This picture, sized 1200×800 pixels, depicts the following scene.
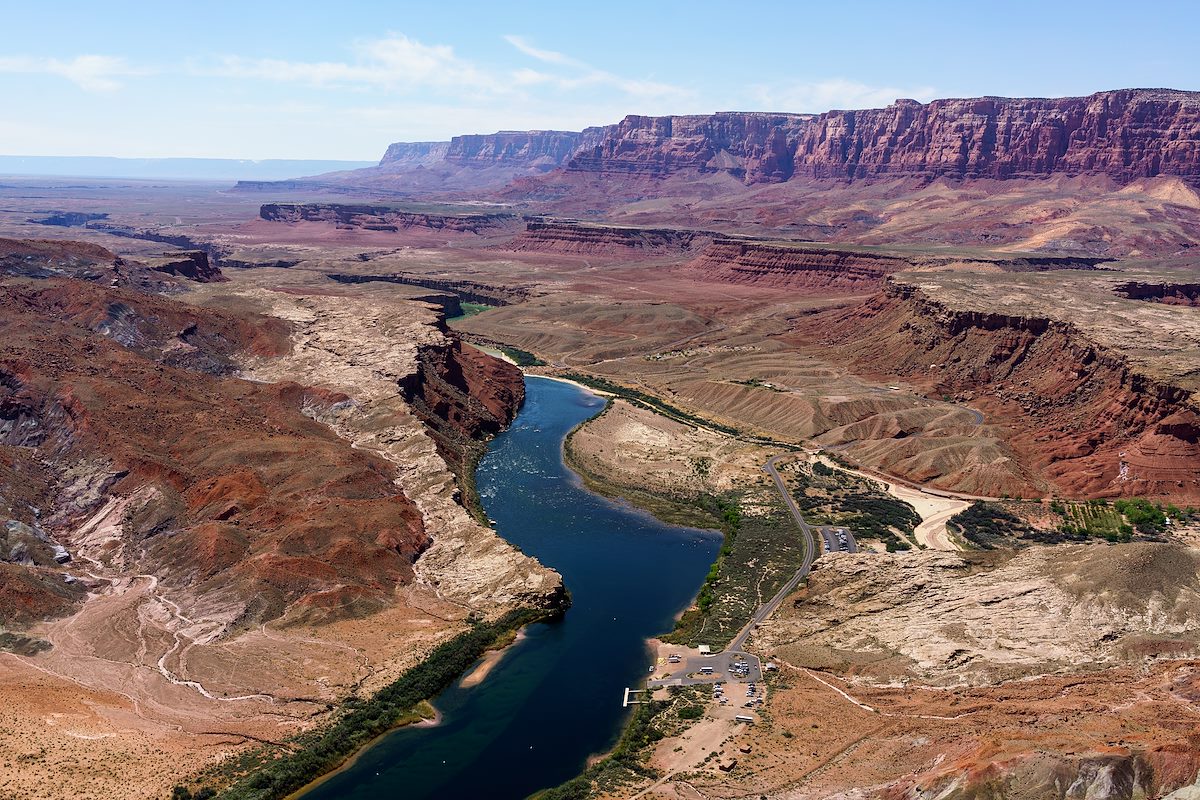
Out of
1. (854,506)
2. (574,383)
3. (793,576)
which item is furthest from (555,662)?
(574,383)

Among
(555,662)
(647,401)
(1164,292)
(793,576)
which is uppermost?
(1164,292)

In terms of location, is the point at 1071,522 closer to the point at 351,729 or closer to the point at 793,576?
the point at 793,576

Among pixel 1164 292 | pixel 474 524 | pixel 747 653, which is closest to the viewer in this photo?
pixel 747 653

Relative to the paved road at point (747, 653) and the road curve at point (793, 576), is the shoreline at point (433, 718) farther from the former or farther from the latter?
the road curve at point (793, 576)

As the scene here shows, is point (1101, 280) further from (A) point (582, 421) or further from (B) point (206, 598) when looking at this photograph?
(B) point (206, 598)

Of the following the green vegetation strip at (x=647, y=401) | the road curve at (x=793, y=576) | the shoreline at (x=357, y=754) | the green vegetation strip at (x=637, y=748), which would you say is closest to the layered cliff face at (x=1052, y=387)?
the road curve at (x=793, y=576)

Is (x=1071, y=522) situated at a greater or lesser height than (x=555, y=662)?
greater

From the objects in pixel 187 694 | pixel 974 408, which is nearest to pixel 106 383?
pixel 187 694

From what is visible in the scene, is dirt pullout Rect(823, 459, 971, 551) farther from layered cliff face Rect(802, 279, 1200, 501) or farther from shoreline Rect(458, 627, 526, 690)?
shoreline Rect(458, 627, 526, 690)
